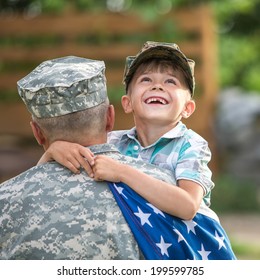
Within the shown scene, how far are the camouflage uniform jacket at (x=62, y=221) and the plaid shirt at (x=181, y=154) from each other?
0.26m

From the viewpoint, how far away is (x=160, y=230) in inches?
92.5

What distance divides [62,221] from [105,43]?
347 inches

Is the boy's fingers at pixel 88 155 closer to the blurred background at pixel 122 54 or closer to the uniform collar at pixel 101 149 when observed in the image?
the uniform collar at pixel 101 149

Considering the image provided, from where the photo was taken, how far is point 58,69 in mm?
2447

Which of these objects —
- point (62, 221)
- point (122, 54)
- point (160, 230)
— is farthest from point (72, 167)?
point (122, 54)

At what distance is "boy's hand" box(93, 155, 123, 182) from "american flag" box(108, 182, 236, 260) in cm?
3

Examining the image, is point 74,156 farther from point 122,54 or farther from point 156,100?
point 122,54

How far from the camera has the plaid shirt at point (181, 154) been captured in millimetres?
2488

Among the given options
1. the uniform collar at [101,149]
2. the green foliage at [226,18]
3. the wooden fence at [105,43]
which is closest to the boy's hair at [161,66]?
the uniform collar at [101,149]

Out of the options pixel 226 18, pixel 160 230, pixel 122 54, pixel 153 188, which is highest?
pixel 153 188

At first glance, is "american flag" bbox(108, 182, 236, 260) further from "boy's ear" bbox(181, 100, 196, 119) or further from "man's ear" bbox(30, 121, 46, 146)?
"boy's ear" bbox(181, 100, 196, 119)

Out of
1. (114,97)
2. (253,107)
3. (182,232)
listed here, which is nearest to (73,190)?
(182,232)

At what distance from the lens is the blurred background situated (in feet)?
35.4
